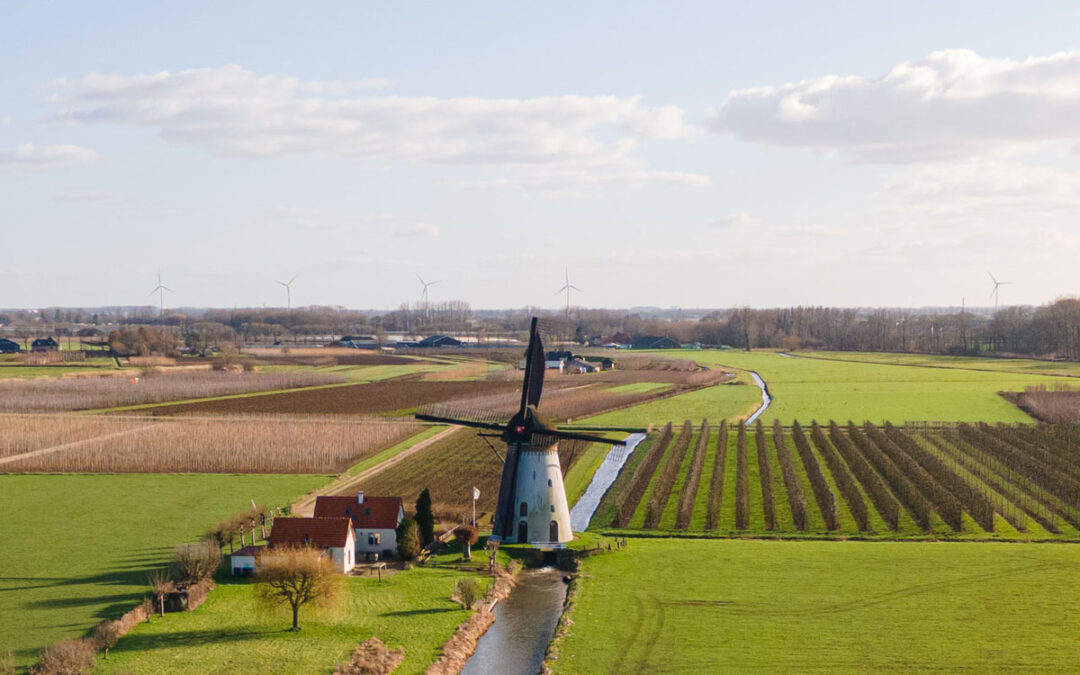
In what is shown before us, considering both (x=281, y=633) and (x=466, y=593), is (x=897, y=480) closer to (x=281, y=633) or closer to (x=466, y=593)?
(x=466, y=593)

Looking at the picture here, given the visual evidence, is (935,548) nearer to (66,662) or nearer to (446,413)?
(446,413)

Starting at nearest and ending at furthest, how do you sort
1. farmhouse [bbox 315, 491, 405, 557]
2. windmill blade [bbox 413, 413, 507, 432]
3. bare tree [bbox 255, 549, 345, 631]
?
bare tree [bbox 255, 549, 345, 631] < farmhouse [bbox 315, 491, 405, 557] < windmill blade [bbox 413, 413, 507, 432]

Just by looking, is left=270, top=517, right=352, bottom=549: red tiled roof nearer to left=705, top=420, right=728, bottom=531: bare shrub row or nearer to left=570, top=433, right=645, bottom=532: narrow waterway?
left=570, top=433, right=645, bottom=532: narrow waterway

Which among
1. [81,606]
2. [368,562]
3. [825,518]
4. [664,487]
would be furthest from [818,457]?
[81,606]

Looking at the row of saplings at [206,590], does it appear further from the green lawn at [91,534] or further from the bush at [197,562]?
the green lawn at [91,534]

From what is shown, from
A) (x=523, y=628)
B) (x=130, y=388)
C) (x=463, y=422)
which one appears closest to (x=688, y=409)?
(x=463, y=422)

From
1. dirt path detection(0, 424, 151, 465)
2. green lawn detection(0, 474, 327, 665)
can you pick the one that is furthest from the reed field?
dirt path detection(0, 424, 151, 465)

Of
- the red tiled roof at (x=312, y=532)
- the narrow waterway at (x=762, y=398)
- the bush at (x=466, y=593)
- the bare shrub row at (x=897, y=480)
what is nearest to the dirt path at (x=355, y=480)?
the red tiled roof at (x=312, y=532)

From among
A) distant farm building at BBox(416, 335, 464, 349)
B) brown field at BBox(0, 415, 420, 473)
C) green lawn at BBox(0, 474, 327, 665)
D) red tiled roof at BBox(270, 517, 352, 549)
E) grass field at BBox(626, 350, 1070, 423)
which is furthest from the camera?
distant farm building at BBox(416, 335, 464, 349)
